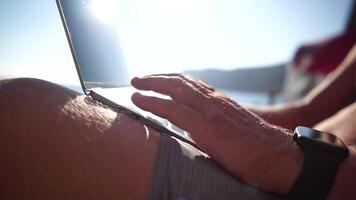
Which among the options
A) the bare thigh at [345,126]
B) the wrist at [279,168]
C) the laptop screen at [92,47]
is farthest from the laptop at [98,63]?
the bare thigh at [345,126]

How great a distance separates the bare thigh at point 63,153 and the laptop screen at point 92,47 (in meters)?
0.12

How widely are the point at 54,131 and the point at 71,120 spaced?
0.03 meters

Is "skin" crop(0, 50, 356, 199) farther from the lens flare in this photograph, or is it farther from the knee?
the lens flare

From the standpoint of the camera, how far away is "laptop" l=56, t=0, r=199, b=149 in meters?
0.51

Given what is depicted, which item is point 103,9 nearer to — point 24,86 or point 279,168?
point 24,86

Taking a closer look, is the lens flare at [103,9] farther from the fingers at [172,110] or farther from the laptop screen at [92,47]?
the fingers at [172,110]

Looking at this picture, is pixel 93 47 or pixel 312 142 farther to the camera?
pixel 93 47

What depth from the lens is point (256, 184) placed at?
0.47 meters

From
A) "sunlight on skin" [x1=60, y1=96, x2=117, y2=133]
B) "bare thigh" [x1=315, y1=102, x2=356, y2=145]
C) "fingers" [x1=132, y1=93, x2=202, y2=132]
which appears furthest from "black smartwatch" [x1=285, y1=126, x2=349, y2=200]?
"bare thigh" [x1=315, y1=102, x2=356, y2=145]

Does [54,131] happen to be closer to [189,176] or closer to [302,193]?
[189,176]

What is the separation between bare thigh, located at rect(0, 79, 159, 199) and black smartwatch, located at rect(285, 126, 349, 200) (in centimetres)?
20

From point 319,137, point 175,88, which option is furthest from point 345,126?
point 175,88

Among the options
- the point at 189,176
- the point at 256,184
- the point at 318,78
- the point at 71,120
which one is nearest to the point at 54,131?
the point at 71,120

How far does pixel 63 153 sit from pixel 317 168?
1.08ft
